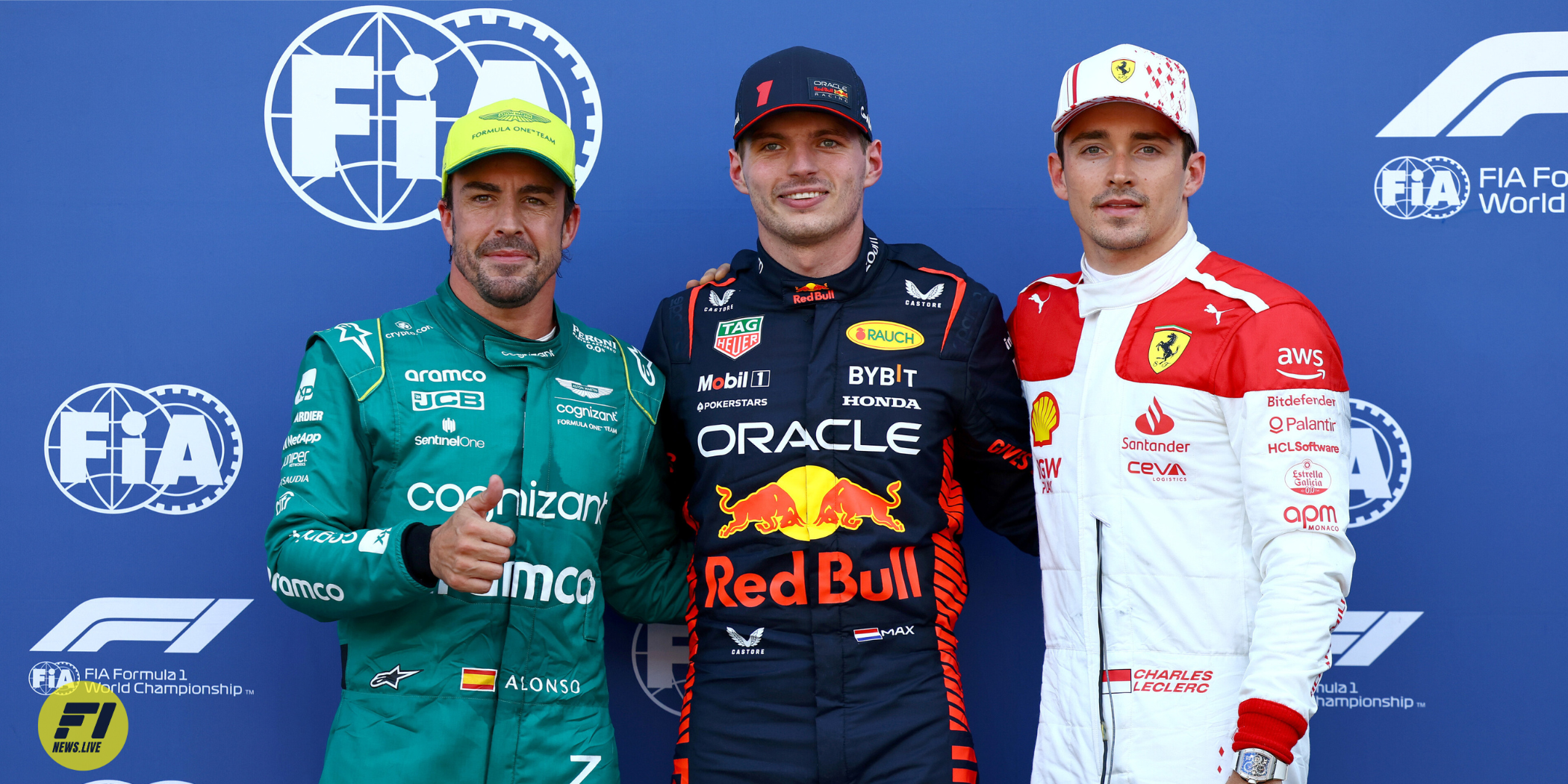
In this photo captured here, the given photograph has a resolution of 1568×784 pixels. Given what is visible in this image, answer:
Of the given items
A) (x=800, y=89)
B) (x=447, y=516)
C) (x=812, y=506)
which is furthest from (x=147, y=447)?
(x=800, y=89)

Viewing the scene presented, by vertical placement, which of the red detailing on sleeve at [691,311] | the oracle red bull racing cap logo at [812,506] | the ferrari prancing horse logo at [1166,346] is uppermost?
the red detailing on sleeve at [691,311]

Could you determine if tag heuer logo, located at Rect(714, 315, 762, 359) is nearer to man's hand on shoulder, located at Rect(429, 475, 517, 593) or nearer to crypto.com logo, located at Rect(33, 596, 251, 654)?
man's hand on shoulder, located at Rect(429, 475, 517, 593)

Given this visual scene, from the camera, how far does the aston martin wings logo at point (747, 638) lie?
192 cm

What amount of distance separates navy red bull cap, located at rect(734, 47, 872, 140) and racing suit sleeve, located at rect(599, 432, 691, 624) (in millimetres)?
700

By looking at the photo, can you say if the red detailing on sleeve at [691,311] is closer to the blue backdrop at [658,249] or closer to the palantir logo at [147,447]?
the blue backdrop at [658,249]

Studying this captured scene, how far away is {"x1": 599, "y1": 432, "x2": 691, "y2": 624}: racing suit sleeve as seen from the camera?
216 centimetres

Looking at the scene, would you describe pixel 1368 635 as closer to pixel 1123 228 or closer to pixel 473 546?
pixel 1123 228

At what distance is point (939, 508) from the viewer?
78.9 inches

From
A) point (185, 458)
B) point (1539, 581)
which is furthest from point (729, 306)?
point (1539, 581)

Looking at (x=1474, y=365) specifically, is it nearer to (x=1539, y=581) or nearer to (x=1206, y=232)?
(x=1539, y=581)

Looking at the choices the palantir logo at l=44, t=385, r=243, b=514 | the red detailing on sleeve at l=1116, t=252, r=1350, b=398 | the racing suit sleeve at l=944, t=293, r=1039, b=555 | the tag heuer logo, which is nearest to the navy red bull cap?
the tag heuer logo

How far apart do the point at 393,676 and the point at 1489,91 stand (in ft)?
9.12

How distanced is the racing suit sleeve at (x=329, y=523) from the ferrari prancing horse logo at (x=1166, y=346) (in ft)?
4.30

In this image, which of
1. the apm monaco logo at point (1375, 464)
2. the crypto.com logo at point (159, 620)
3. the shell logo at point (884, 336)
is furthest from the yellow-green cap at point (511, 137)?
the apm monaco logo at point (1375, 464)
